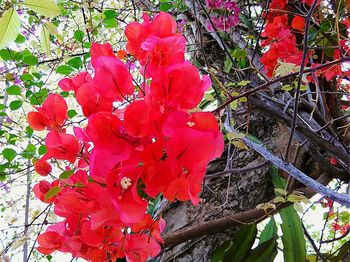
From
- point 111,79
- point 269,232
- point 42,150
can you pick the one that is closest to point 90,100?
point 111,79

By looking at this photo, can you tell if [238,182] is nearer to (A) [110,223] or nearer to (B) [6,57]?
(B) [6,57]

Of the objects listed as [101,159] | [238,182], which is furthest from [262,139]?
[101,159]

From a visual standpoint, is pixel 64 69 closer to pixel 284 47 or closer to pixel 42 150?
pixel 42 150

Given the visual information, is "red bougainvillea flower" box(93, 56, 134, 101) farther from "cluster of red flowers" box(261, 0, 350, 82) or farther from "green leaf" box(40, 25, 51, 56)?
"cluster of red flowers" box(261, 0, 350, 82)

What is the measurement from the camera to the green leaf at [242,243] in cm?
105

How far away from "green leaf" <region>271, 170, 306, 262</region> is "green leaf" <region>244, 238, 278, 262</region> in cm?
3

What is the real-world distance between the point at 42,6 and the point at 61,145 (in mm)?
179

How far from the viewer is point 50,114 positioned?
0.53 m

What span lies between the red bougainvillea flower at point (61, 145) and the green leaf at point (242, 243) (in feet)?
2.26

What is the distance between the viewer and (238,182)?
4.28 feet

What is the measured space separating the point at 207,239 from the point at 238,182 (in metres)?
0.23

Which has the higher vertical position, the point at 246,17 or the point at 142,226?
the point at 246,17

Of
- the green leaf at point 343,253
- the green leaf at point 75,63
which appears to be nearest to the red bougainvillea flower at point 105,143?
the green leaf at point 75,63

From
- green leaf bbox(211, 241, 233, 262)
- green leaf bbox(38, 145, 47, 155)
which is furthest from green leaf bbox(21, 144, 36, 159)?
green leaf bbox(211, 241, 233, 262)
